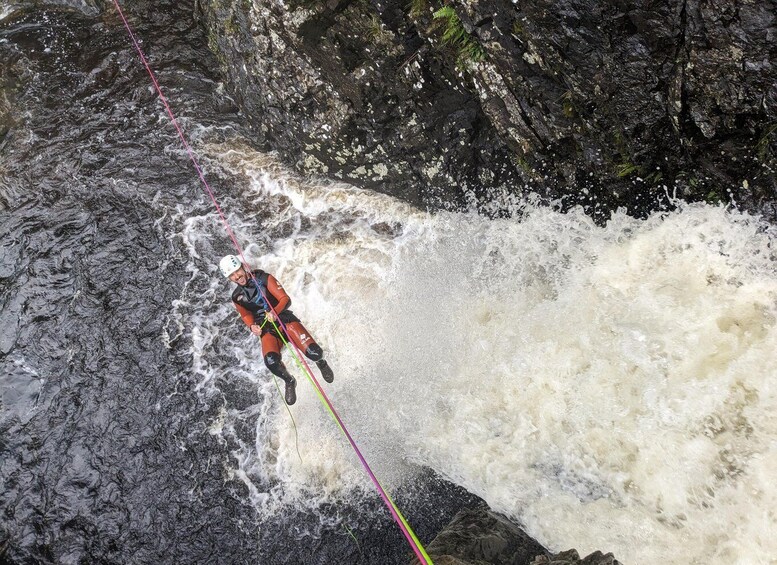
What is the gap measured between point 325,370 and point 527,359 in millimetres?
2854

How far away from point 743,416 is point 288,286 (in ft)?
20.9

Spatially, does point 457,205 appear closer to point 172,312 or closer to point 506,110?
point 506,110

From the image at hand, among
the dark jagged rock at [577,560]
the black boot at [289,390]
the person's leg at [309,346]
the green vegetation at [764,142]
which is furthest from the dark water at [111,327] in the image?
the green vegetation at [764,142]

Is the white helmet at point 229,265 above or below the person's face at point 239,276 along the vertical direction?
above

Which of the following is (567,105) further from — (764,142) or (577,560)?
(577,560)

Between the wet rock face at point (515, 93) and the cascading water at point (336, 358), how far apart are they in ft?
1.60

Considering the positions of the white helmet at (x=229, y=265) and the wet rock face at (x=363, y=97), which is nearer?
the wet rock face at (x=363, y=97)

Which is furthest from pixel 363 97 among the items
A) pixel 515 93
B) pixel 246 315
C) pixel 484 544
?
pixel 484 544

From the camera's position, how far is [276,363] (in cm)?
736

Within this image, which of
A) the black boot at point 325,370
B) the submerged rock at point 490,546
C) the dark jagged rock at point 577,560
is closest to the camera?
the dark jagged rock at point 577,560

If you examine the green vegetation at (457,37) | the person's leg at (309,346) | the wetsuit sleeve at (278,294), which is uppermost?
the green vegetation at (457,37)

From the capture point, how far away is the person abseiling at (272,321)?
736 centimetres

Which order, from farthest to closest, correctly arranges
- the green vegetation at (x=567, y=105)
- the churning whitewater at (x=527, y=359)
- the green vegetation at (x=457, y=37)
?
1. the green vegetation at (x=457, y=37)
2. the green vegetation at (x=567, y=105)
3. the churning whitewater at (x=527, y=359)

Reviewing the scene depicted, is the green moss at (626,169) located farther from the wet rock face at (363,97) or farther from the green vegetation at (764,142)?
the wet rock face at (363,97)
